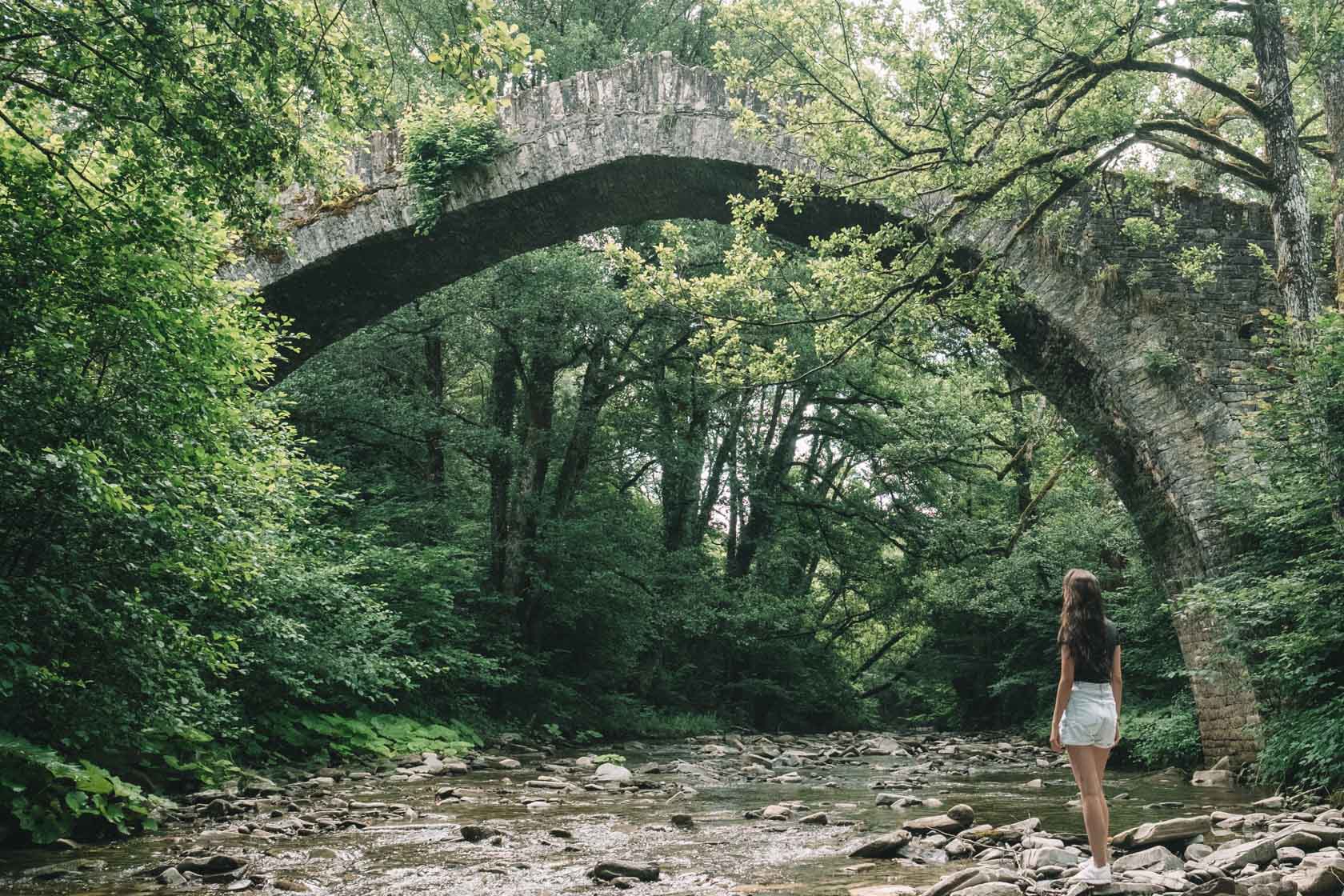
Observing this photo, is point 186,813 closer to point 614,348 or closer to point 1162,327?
point 1162,327

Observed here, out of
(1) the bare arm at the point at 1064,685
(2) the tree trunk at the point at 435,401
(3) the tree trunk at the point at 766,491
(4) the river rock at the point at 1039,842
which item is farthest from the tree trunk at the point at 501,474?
(1) the bare arm at the point at 1064,685

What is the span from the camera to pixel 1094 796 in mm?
4234

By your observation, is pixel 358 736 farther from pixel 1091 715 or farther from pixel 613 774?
pixel 1091 715

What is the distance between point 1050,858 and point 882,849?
3.09 ft

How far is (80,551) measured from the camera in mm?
4754

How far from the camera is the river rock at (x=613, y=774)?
9711 millimetres

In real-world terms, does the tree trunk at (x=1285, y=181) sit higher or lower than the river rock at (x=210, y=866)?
higher

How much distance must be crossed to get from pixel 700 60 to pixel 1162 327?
1266 cm

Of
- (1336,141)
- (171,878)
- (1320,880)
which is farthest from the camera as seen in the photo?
(1336,141)

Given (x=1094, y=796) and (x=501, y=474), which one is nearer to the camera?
(x=1094, y=796)

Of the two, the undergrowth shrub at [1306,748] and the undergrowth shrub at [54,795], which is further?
the undergrowth shrub at [1306,748]

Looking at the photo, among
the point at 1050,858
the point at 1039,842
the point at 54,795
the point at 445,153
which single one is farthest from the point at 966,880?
the point at 445,153

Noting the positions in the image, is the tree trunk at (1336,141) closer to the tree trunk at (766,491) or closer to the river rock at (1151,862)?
the river rock at (1151,862)

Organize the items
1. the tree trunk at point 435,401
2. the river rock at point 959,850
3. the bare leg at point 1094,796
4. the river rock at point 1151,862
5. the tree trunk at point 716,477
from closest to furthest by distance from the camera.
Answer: the bare leg at point 1094,796, the river rock at point 1151,862, the river rock at point 959,850, the tree trunk at point 435,401, the tree trunk at point 716,477
